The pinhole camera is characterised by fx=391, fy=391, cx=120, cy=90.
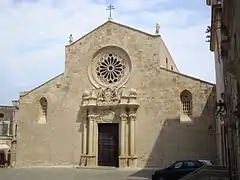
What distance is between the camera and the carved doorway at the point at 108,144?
A: 2714 centimetres

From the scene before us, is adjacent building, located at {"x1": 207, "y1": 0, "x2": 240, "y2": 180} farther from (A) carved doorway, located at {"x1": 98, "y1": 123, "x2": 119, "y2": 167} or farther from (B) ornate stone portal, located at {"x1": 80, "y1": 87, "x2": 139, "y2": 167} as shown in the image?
(A) carved doorway, located at {"x1": 98, "y1": 123, "x2": 119, "y2": 167}

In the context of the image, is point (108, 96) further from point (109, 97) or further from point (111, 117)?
point (111, 117)

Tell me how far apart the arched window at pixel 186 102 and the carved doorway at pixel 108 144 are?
4819 mm

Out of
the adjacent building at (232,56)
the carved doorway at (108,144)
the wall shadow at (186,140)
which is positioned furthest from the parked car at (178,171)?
the carved doorway at (108,144)

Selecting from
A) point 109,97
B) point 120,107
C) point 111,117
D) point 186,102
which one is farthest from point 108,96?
point 186,102

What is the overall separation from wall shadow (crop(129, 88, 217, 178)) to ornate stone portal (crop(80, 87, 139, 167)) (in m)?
1.66

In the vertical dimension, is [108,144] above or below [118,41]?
below

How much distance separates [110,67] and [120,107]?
3.33m

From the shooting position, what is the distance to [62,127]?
2830cm

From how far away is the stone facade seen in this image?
25.8m

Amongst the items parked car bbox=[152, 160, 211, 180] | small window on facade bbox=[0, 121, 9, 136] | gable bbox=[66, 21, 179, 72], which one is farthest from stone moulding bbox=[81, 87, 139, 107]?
small window on facade bbox=[0, 121, 9, 136]

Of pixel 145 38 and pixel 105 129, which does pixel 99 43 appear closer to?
pixel 145 38

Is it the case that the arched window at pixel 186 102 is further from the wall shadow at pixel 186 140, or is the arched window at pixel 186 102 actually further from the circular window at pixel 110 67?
the circular window at pixel 110 67

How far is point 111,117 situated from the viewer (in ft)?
90.7
